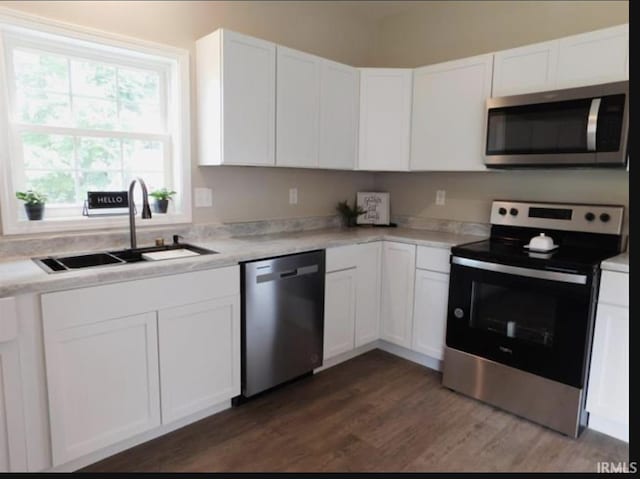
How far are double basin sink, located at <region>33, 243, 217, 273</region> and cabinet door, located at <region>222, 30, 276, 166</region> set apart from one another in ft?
1.87

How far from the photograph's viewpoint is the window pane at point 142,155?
256 cm

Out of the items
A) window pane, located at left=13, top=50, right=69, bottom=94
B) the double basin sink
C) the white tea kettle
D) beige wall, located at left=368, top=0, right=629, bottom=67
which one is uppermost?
beige wall, located at left=368, top=0, right=629, bottom=67

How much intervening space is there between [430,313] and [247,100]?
70.2 inches

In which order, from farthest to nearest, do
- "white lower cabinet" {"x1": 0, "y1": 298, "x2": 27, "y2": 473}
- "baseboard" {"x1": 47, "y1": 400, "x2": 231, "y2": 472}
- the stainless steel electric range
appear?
1. the stainless steel electric range
2. "baseboard" {"x1": 47, "y1": 400, "x2": 231, "y2": 472}
3. "white lower cabinet" {"x1": 0, "y1": 298, "x2": 27, "y2": 473}

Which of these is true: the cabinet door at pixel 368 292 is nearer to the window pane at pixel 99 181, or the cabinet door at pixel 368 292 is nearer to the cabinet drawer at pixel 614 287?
the cabinet drawer at pixel 614 287

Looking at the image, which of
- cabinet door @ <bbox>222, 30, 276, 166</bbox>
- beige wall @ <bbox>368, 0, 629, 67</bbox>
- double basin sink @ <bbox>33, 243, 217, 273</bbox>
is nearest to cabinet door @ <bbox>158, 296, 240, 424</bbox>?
double basin sink @ <bbox>33, 243, 217, 273</bbox>

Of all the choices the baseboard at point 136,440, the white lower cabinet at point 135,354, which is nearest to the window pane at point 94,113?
the white lower cabinet at point 135,354

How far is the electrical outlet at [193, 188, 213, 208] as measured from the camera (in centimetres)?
275

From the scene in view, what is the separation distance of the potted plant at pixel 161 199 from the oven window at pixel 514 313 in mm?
1906

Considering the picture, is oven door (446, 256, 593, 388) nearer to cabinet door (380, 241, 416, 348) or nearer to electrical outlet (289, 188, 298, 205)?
cabinet door (380, 241, 416, 348)

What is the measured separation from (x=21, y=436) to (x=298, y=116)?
221 cm

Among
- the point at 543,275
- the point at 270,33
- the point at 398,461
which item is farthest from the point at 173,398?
the point at 270,33

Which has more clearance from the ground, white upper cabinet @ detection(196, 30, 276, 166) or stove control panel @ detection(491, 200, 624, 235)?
white upper cabinet @ detection(196, 30, 276, 166)

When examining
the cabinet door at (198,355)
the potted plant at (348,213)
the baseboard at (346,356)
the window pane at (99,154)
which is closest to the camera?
the cabinet door at (198,355)
